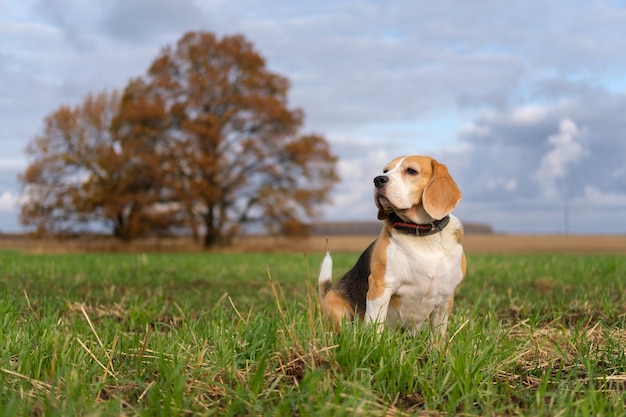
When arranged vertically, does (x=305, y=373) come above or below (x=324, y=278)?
below

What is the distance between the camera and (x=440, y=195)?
16.3 feet

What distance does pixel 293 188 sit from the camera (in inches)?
1407

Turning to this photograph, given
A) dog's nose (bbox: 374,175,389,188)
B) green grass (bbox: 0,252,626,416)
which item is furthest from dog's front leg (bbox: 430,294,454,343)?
dog's nose (bbox: 374,175,389,188)

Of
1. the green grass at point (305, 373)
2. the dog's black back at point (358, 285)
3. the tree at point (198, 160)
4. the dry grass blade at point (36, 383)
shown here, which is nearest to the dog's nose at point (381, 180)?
the dog's black back at point (358, 285)

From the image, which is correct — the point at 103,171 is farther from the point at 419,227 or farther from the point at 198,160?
the point at 419,227

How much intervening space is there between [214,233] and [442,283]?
30.8 m

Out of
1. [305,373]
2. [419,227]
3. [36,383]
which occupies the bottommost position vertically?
[36,383]

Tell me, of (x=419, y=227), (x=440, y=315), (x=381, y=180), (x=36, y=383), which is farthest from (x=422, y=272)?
(x=36, y=383)

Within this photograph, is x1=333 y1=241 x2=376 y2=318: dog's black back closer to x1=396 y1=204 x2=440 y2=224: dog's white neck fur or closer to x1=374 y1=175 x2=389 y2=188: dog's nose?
x1=396 y1=204 x2=440 y2=224: dog's white neck fur

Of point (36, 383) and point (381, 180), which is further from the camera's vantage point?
point (381, 180)

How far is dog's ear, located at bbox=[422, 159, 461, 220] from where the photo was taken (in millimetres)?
4934

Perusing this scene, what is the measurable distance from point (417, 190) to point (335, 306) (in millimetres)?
1208

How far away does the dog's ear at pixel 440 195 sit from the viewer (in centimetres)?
493

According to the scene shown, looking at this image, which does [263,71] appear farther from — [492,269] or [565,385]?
[565,385]
